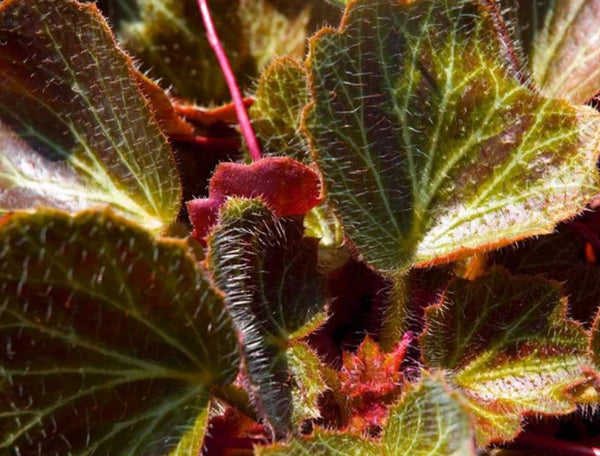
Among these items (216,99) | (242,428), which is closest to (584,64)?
(216,99)

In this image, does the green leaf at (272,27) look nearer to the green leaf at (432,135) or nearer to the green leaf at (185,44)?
the green leaf at (185,44)

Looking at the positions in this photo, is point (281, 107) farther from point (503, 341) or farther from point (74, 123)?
point (503, 341)

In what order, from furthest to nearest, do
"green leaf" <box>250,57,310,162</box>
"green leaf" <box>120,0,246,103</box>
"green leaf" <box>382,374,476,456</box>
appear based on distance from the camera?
1. "green leaf" <box>120,0,246,103</box>
2. "green leaf" <box>250,57,310,162</box>
3. "green leaf" <box>382,374,476,456</box>

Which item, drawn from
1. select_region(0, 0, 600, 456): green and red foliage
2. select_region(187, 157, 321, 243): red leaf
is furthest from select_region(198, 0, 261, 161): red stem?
select_region(187, 157, 321, 243): red leaf

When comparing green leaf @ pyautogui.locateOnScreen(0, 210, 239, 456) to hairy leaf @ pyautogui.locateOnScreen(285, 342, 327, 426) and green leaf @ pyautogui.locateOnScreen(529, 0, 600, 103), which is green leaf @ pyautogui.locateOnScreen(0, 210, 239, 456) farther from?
green leaf @ pyautogui.locateOnScreen(529, 0, 600, 103)

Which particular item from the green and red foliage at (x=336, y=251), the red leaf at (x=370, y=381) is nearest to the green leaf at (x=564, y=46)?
the green and red foliage at (x=336, y=251)

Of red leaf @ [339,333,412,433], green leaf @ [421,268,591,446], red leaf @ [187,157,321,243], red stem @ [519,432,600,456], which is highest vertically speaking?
red leaf @ [187,157,321,243]

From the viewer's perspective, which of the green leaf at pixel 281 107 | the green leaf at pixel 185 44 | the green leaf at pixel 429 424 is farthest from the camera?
the green leaf at pixel 185 44
